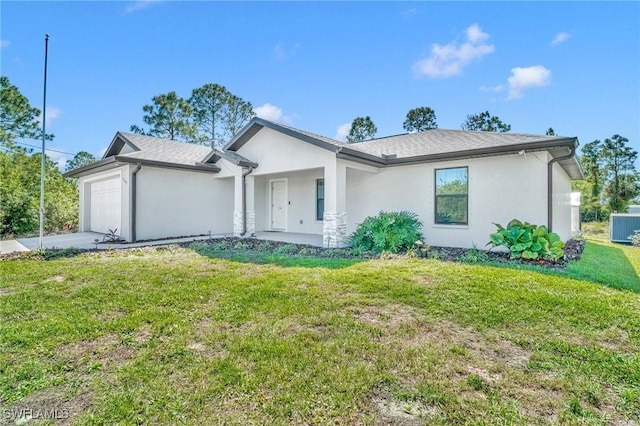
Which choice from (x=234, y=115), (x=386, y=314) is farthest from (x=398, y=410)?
(x=234, y=115)

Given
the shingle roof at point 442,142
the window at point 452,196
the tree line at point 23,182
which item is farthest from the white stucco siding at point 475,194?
the tree line at point 23,182

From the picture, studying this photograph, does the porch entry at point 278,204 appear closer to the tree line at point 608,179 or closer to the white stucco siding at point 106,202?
the white stucco siding at point 106,202

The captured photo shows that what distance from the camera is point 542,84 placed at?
49.7 ft

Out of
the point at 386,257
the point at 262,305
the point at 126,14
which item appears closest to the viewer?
the point at 262,305

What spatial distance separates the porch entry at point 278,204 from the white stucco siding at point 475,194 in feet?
12.3

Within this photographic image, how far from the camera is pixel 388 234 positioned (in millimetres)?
9172

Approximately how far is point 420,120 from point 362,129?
6.26 m

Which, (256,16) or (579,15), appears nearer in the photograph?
(579,15)

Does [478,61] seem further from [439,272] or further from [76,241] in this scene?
[76,241]

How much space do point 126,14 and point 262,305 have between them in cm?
1158

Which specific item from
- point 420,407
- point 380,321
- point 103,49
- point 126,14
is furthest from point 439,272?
point 103,49

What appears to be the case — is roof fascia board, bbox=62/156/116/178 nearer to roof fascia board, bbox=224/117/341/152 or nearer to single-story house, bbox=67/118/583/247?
single-story house, bbox=67/118/583/247

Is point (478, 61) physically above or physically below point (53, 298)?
above

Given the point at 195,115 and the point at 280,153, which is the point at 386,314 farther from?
the point at 195,115
